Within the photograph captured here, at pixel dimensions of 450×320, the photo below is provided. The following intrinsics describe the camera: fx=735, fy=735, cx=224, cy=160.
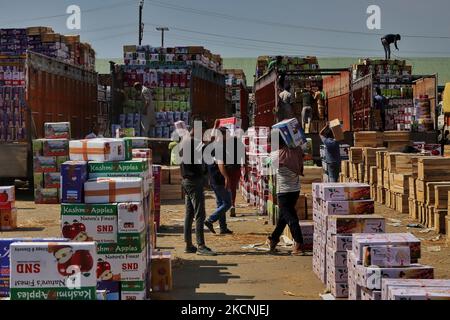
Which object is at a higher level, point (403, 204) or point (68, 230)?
point (68, 230)

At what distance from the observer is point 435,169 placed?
14133 mm

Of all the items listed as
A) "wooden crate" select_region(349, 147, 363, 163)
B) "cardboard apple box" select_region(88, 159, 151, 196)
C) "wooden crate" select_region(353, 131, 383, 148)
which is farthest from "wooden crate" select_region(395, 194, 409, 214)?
"cardboard apple box" select_region(88, 159, 151, 196)

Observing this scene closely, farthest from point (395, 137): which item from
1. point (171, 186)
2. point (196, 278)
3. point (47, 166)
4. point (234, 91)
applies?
point (234, 91)

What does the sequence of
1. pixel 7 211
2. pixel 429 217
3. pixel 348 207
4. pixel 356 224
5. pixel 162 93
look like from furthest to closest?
pixel 162 93 → pixel 7 211 → pixel 429 217 → pixel 348 207 → pixel 356 224

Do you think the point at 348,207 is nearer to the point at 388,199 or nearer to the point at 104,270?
the point at 104,270

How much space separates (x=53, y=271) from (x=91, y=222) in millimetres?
2061

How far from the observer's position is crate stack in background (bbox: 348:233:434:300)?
6445mm

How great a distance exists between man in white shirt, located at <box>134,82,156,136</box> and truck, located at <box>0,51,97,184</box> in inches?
84.1

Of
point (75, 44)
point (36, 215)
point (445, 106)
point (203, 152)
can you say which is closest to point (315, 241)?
point (203, 152)

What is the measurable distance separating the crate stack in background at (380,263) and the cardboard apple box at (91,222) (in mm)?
2424

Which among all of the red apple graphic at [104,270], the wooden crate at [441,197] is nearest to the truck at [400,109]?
the wooden crate at [441,197]

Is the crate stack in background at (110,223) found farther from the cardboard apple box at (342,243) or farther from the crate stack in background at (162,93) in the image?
the crate stack in background at (162,93)
